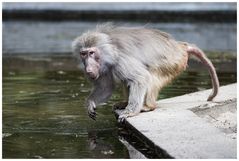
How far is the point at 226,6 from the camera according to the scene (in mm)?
21203

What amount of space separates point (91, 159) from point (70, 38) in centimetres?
1227

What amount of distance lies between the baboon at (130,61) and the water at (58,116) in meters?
0.35

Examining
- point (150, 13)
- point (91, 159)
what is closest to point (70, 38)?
point (150, 13)

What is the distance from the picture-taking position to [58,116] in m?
7.62

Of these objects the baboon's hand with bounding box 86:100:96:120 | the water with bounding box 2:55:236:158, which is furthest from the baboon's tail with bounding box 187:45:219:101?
the baboon's hand with bounding box 86:100:96:120

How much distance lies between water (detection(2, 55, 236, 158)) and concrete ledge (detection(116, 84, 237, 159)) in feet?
1.01

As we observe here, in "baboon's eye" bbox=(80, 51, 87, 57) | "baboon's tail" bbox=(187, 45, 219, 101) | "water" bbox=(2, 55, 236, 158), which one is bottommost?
"water" bbox=(2, 55, 236, 158)

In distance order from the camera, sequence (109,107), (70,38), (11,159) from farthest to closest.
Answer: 1. (70,38)
2. (109,107)
3. (11,159)

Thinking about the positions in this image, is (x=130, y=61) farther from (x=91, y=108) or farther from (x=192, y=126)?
(x=192, y=126)

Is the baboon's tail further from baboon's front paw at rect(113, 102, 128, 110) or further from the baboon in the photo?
baboon's front paw at rect(113, 102, 128, 110)

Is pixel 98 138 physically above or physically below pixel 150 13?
above

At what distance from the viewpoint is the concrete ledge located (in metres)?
5.55

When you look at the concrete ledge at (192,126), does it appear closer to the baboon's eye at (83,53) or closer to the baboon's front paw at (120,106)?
the baboon's front paw at (120,106)

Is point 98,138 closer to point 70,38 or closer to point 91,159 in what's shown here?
point 91,159
